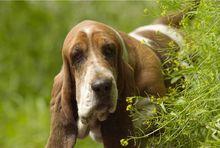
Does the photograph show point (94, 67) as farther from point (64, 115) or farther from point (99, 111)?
point (64, 115)

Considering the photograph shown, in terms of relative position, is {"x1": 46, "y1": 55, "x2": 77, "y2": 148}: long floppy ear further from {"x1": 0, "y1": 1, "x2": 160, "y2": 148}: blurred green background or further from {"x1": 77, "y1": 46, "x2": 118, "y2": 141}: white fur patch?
{"x1": 0, "y1": 1, "x2": 160, "y2": 148}: blurred green background

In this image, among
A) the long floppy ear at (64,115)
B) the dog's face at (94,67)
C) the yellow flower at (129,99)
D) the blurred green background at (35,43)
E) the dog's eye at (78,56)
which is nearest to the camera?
the yellow flower at (129,99)

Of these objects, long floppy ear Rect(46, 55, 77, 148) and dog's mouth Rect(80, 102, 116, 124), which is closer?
dog's mouth Rect(80, 102, 116, 124)

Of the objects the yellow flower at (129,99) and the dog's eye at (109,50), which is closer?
the yellow flower at (129,99)

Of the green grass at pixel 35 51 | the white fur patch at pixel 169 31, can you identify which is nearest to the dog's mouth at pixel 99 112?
the green grass at pixel 35 51

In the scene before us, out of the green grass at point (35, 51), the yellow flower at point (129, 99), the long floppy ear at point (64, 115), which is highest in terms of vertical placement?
the yellow flower at point (129, 99)

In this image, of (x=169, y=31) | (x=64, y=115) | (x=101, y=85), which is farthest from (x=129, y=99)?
(x=169, y=31)

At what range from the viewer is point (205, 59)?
4.53 meters

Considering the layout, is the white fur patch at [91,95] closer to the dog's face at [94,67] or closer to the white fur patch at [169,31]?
the dog's face at [94,67]

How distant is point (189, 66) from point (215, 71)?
0.29 metres

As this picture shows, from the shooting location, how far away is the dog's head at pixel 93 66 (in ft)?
16.0

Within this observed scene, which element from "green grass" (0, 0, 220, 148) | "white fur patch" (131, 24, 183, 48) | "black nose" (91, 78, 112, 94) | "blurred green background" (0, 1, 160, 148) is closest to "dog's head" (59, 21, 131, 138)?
"black nose" (91, 78, 112, 94)

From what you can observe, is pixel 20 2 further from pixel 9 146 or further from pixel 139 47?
pixel 139 47

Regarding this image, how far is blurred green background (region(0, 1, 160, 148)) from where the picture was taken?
8.80 meters
